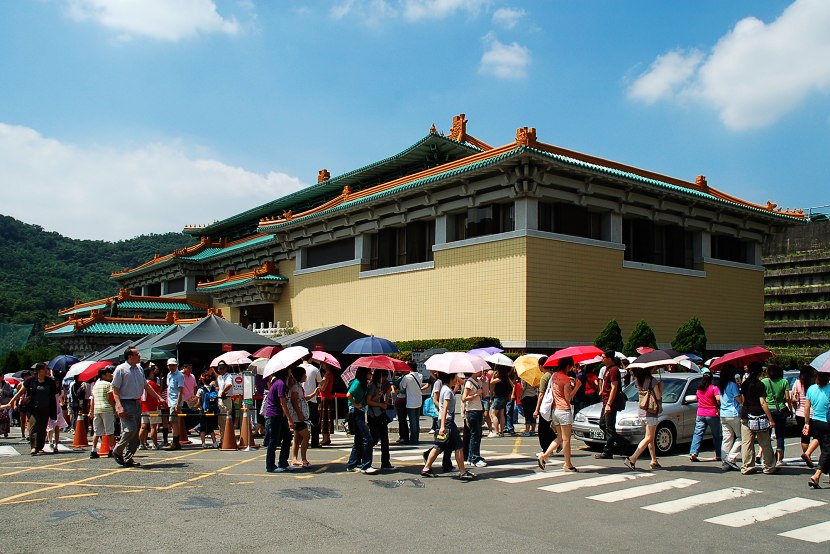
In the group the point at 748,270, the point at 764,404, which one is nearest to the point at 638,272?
the point at 748,270

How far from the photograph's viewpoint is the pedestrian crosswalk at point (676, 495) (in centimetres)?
860

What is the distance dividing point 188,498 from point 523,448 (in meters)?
7.76

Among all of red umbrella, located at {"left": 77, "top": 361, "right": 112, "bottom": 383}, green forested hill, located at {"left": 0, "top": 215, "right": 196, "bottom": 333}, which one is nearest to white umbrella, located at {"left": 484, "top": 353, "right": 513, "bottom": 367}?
red umbrella, located at {"left": 77, "top": 361, "right": 112, "bottom": 383}

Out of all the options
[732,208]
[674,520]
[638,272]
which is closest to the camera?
[674,520]

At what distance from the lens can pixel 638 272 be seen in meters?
30.0

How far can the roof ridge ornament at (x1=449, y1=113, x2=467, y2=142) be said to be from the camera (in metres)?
32.7

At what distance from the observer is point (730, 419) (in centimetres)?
1230

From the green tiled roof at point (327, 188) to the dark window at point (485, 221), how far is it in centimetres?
428

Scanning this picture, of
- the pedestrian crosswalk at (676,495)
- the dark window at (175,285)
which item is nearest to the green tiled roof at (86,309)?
the dark window at (175,285)

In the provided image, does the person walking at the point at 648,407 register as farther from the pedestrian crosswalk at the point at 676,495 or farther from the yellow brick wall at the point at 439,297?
the yellow brick wall at the point at 439,297

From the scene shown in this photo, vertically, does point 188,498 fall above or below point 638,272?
below

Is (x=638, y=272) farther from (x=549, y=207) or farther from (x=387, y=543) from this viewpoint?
(x=387, y=543)

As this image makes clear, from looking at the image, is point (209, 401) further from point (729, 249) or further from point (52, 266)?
point (52, 266)

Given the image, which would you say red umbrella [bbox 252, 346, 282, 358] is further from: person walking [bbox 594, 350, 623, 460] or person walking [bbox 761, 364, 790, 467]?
person walking [bbox 761, 364, 790, 467]
